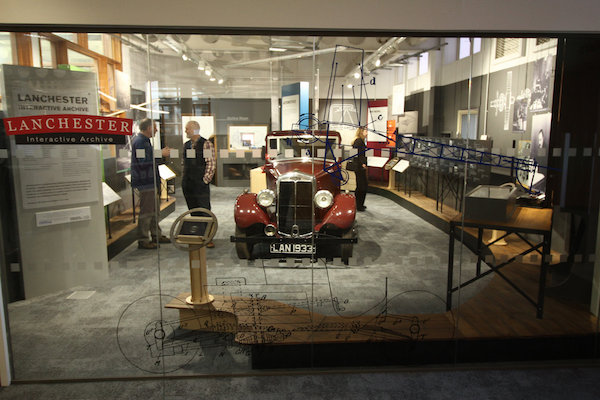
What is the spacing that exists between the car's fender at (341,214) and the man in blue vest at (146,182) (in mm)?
1180

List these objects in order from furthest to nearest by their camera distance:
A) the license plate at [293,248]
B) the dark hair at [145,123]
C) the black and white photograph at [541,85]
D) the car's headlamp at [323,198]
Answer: the car's headlamp at [323,198], the license plate at [293,248], the black and white photograph at [541,85], the dark hair at [145,123]

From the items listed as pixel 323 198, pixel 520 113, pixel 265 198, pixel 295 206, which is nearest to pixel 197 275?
pixel 265 198

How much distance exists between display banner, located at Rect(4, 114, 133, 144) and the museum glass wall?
13 mm

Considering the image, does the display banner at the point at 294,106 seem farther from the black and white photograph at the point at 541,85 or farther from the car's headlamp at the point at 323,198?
the black and white photograph at the point at 541,85

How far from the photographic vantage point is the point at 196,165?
2.89 metres

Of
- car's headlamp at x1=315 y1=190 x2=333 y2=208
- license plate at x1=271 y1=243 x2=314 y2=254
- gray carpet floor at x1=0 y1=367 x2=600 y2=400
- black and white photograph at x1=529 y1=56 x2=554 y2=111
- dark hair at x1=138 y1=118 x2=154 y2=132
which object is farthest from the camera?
car's headlamp at x1=315 y1=190 x2=333 y2=208

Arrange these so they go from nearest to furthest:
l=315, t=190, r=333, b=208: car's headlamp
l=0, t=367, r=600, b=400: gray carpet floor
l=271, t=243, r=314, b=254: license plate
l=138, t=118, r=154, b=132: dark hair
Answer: l=0, t=367, r=600, b=400: gray carpet floor < l=138, t=118, r=154, b=132: dark hair < l=271, t=243, r=314, b=254: license plate < l=315, t=190, r=333, b=208: car's headlamp

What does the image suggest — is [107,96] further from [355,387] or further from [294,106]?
[355,387]

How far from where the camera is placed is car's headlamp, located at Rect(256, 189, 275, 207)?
3298mm

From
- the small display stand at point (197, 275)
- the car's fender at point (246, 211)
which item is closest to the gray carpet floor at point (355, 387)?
the small display stand at point (197, 275)

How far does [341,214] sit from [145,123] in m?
1.53

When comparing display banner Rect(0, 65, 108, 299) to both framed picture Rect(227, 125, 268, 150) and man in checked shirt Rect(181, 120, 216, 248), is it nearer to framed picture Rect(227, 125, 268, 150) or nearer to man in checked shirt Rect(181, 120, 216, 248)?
man in checked shirt Rect(181, 120, 216, 248)

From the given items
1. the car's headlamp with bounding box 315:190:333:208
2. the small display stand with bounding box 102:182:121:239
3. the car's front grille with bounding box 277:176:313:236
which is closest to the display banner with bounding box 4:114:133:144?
the small display stand with bounding box 102:182:121:239

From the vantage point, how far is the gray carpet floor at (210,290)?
114 inches
